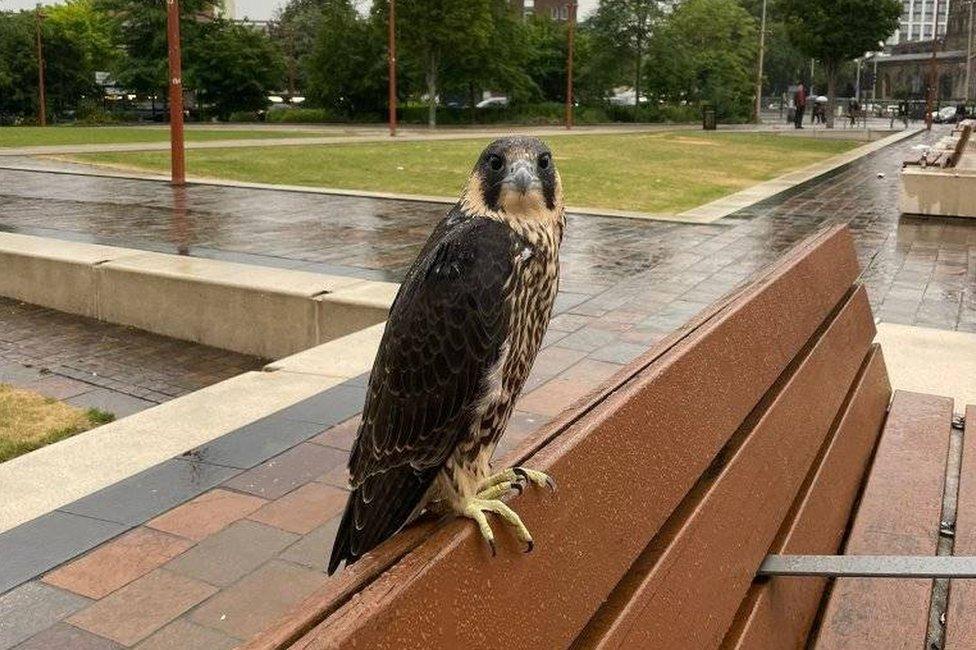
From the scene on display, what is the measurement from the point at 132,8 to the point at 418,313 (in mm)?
55808

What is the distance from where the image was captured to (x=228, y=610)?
8.78 ft

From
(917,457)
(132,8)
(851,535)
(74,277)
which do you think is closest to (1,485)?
(851,535)

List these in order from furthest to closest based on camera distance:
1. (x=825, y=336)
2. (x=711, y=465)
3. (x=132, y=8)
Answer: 1. (x=132, y=8)
2. (x=825, y=336)
3. (x=711, y=465)

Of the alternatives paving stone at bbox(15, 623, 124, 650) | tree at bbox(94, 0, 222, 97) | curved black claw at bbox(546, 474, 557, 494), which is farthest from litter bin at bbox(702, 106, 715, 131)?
curved black claw at bbox(546, 474, 557, 494)

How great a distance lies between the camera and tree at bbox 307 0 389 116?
4828cm

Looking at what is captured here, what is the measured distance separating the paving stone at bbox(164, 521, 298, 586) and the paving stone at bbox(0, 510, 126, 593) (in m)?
0.33

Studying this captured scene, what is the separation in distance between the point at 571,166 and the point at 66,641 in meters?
17.0

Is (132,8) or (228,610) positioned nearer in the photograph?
(228,610)

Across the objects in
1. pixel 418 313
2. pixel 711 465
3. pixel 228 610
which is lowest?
pixel 228 610

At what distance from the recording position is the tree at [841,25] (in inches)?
1561

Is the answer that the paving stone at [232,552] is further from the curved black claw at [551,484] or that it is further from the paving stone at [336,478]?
the curved black claw at [551,484]

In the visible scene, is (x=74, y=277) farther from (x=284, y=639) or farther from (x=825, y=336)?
(x=284, y=639)

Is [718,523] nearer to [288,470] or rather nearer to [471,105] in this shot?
[288,470]

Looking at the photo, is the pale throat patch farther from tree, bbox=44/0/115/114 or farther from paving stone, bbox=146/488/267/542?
tree, bbox=44/0/115/114
